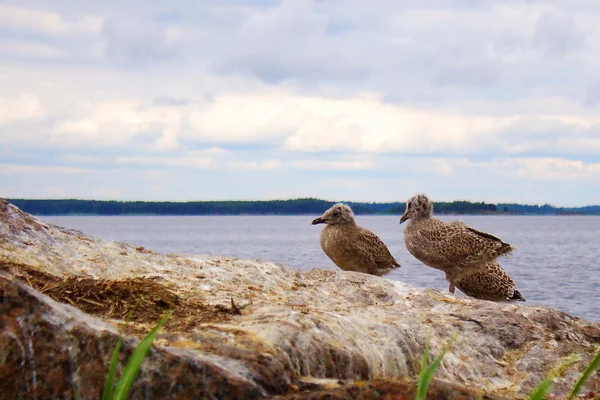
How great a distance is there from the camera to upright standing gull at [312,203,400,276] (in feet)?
42.3

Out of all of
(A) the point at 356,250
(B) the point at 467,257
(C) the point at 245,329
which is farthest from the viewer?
(A) the point at 356,250

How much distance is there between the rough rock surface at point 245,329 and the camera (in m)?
3.86

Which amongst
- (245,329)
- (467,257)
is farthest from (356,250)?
(245,329)

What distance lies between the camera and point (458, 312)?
6.90 m

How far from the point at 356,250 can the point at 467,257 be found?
67.9 inches

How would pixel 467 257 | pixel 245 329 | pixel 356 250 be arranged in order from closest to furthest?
1. pixel 245 329
2. pixel 467 257
3. pixel 356 250

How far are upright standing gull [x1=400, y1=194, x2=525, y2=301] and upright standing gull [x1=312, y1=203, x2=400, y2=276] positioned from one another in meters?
0.68

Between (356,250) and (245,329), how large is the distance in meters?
8.15

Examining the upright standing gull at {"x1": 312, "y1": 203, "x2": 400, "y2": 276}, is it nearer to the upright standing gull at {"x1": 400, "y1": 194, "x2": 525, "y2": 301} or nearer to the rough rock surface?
the upright standing gull at {"x1": 400, "y1": 194, "x2": 525, "y2": 301}

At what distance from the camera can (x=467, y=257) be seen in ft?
39.7

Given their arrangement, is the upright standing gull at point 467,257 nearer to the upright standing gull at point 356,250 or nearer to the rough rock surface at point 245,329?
the upright standing gull at point 356,250

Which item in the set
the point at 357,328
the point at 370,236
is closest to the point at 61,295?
the point at 357,328

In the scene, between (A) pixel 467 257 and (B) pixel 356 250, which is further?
(B) pixel 356 250

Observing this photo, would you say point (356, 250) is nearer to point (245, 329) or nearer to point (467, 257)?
point (467, 257)
